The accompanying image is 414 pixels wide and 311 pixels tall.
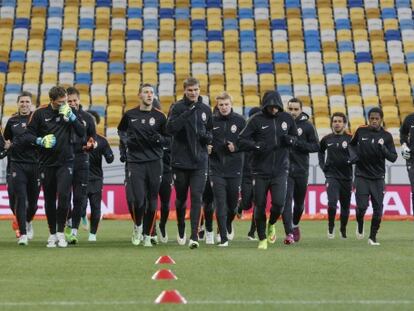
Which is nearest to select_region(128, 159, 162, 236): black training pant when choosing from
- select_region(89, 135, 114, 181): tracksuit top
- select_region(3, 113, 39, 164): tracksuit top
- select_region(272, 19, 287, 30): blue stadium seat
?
select_region(3, 113, 39, 164): tracksuit top

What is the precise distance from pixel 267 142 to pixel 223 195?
120cm

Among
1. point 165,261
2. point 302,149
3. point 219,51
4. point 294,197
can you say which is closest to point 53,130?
point 165,261

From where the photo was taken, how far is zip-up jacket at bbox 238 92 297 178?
1554 centimetres

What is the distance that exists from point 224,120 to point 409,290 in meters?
7.40

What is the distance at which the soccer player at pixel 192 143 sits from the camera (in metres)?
15.3

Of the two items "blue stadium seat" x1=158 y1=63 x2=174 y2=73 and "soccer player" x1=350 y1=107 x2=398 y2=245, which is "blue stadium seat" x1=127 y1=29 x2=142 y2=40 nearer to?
"blue stadium seat" x1=158 y1=63 x2=174 y2=73

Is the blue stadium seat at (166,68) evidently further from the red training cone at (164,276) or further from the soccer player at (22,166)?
the red training cone at (164,276)

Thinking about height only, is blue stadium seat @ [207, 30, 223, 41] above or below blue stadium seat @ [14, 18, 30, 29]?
below

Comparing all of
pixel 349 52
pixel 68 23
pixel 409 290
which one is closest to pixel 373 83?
Answer: pixel 349 52

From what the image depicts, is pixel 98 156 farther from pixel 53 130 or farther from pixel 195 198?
pixel 195 198

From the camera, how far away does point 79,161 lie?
16.8 meters

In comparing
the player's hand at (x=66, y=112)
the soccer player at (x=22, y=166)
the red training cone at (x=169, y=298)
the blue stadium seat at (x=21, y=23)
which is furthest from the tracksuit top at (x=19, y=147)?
the blue stadium seat at (x=21, y=23)

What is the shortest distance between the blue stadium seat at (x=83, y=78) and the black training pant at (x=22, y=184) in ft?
63.0

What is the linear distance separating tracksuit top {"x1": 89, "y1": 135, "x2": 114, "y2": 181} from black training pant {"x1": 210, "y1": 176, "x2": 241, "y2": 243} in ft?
8.34
